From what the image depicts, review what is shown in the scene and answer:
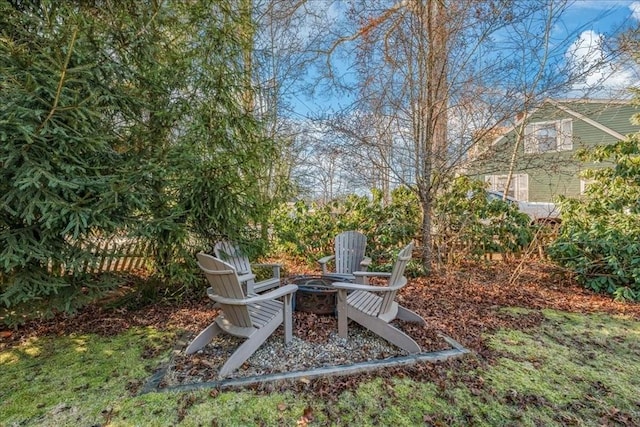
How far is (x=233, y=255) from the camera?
159 inches

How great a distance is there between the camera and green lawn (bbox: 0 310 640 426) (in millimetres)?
2160

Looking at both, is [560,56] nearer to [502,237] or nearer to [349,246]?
[502,237]

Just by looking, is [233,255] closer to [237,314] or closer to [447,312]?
[237,314]

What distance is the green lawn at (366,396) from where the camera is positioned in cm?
Result: 216

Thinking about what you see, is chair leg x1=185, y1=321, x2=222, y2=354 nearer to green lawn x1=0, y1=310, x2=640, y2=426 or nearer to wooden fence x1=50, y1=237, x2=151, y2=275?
green lawn x1=0, y1=310, x2=640, y2=426

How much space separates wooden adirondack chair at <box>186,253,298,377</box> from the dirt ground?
0.52 meters

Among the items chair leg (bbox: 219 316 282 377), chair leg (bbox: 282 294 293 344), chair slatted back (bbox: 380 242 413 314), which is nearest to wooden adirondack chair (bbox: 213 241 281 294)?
chair leg (bbox: 282 294 293 344)

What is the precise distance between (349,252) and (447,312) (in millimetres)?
1468

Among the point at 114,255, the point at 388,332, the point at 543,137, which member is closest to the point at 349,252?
the point at 388,332

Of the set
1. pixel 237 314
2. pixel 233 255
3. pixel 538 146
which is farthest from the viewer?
pixel 538 146

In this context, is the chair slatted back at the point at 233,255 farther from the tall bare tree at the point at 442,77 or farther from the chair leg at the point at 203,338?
the tall bare tree at the point at 442,77

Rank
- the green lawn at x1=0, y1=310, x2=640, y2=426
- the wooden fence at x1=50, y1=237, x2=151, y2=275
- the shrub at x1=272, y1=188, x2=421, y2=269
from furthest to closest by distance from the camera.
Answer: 1. the shrub at x1=272, y1=188, x2=421, y2=269
2. the wooden fence at x1=50, y1=237, x2=151, y2=275
3. the green lawn at x1=0, y1=310, x2=640, y2=426

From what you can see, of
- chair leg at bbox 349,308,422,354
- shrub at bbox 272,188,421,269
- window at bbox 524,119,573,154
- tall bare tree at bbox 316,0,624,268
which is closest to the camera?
chair leg at bbox 349,308,422,354

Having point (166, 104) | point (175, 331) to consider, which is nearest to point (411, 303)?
point (175, 331)
